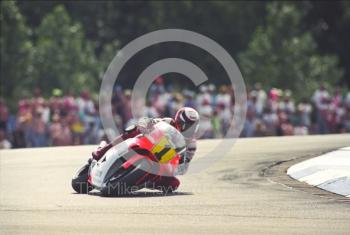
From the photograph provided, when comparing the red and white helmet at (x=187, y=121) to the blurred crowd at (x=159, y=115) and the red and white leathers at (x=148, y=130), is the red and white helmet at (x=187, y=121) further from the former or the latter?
the blurred crowd at (x=159, y=115)

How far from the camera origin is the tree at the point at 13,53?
35969 millimetres

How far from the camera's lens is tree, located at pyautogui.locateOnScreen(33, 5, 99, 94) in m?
41.7

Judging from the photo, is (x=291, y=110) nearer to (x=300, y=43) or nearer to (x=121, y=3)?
(x=300, y=43)

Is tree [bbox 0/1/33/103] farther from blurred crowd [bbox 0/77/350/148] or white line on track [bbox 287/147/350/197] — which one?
white line on track [bbox 287/147/350/197]

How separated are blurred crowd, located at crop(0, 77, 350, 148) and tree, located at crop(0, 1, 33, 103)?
24.7ft

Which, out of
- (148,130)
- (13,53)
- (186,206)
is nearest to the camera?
(186,206)

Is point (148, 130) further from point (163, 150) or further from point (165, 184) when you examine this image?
point (165, 184)

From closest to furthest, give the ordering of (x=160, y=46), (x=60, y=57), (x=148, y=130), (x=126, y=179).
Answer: (x=126, y=179), (x=148, y=130), (x=60, y=57), (x=160, y=46)

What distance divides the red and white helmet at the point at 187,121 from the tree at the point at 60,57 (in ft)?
87.2

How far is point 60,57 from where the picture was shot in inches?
1673

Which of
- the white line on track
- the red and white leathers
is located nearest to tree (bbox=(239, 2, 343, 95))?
the white line on track

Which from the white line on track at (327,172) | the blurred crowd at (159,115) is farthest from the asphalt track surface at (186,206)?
the blurred crowd at (159,115)

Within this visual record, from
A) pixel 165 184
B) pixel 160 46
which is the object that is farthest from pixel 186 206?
pixel 160 46

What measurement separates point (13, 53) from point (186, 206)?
24.8m
